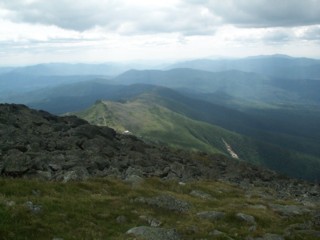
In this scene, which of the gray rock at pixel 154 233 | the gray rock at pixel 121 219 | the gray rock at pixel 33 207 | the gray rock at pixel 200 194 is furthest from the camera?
the gray rock at pixel 200 194

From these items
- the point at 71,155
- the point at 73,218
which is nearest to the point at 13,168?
the point at 71,155

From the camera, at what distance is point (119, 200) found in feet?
113

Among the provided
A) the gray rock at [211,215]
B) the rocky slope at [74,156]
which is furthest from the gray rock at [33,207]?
the rocky slope at [74,156]

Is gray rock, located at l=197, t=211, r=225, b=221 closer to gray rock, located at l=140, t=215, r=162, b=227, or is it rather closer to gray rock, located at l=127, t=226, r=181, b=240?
gray rock, located at l=140, t=215, r=162, b=227

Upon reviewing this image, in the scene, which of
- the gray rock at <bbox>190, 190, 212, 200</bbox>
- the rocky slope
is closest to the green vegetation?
the gray rock at <bbox>190, 190, 212, 200</bbox>

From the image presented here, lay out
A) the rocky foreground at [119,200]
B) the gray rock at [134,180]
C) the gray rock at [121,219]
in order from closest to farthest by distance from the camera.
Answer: the rocky foreground at [119,200], the gray rock at [121,219], the gray rock at [134,180]

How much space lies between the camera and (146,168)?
6194cm

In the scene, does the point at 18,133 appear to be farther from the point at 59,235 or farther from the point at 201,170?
the point at 59,235

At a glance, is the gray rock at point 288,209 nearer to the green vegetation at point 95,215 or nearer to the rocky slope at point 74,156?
the green vegetation at point 95,215

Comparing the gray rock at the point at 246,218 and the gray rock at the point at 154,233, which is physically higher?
the gray rock at the point at 154,233

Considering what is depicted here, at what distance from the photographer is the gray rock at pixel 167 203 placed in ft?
117

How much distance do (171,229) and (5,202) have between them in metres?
11.1

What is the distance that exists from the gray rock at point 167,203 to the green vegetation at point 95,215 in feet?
2.34

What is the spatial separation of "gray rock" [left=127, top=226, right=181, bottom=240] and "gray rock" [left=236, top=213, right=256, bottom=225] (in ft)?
30.9
